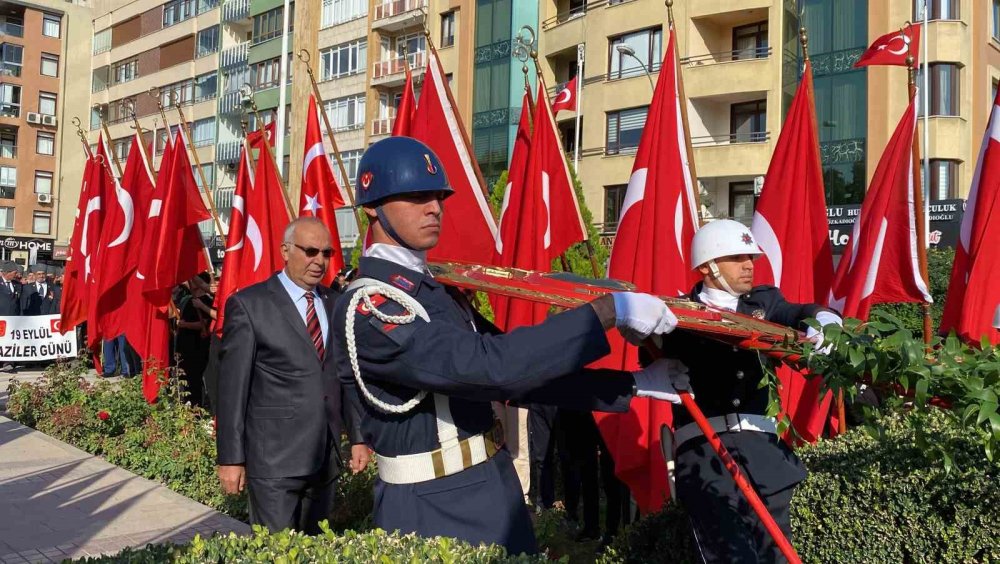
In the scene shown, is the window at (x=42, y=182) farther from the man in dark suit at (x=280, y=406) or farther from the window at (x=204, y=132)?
the man in dark suit at (x=280, y=406)

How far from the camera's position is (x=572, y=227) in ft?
33.4

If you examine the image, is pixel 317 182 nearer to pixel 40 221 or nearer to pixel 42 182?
pixel 40 221

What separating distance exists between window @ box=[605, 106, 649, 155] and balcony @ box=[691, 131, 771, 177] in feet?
7.53

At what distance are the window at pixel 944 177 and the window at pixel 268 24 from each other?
33.7m

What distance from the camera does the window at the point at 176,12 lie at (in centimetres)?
5975

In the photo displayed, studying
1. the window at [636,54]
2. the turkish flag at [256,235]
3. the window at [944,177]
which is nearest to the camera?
the turkish flag at [256,235]

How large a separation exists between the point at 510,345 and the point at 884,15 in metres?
30.6

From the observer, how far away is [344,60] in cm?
4859

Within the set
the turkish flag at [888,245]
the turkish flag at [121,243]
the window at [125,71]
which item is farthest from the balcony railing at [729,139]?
the window at [125,71]

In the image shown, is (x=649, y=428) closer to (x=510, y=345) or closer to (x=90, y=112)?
(x=510, y=345)

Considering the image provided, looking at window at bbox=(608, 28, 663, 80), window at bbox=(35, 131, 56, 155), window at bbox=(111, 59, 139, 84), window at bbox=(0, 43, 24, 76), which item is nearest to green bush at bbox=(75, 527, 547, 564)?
window at bbox=(608, 28, 663, 80)

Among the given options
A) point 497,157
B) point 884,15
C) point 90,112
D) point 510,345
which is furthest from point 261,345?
point 90,112

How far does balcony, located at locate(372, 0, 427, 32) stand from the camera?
43.9m

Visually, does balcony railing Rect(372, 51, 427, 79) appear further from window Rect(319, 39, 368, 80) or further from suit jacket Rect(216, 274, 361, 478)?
suit jacket Rect(216, 274, 361, 478)
